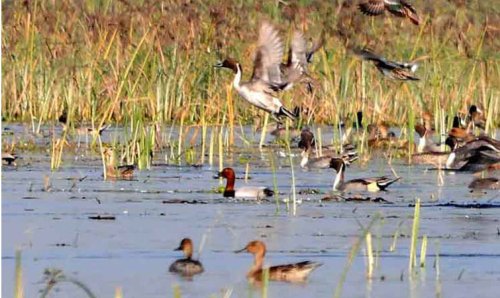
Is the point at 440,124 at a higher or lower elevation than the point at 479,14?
lower

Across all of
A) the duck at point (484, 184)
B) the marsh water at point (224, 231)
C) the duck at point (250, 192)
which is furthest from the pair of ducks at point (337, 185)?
the duck at point (484, 184)

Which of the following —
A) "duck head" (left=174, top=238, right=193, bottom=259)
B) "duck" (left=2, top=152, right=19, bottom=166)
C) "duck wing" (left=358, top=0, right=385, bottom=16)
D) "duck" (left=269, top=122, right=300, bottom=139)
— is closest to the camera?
"duck head" (left=174, top=238, right=193, bottom=259)

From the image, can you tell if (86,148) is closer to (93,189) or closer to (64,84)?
(64,84)

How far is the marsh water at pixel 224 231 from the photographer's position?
7254mm

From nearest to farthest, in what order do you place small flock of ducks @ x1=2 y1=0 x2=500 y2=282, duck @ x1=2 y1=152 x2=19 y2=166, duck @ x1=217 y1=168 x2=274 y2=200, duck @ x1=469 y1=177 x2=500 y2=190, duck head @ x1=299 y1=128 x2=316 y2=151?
1. duck @ x1=217 y1=168 x2=274 y2=200
2. duck @ x1=469 y1=177 x2=500 y2=190
3. small flock of ducks @ x1=2 y1=0 x2=500 y2=282
4. duck @ x1=2 y1=152 x2=19 y2=166
5. duck head @ x1=299 y1=128 x2=316 y2=151

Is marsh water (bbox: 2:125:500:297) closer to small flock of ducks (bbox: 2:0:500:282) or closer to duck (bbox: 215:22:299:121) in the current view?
small flock of ducks (bbox: 2:0:500:282)

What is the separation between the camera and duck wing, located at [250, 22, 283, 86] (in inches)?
633

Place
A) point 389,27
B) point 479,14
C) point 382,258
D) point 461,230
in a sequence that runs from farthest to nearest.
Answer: point 479,14
point 389,27
point 461,230
point 382,258

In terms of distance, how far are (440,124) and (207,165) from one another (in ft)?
11.7

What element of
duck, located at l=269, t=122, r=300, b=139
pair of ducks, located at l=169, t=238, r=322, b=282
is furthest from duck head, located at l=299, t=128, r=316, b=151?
pair of ducks, located at l=169, t=238, r=322, b=282

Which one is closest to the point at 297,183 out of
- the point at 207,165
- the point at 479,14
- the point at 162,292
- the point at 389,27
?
the point at 207,165

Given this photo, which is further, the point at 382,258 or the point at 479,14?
the point at 479,14

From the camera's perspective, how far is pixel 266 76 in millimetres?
16344

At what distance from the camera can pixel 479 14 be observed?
23531 mm
